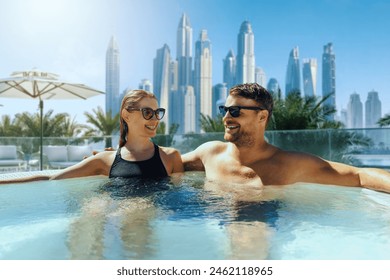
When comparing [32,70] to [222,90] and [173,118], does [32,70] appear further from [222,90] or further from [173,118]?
[222,90]

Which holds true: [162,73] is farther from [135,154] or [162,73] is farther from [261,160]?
[261,160]

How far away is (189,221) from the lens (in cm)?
245

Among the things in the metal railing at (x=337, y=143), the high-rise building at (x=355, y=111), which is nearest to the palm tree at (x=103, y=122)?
the metal railing at (x=337, y=143)

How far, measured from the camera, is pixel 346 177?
10.5ft

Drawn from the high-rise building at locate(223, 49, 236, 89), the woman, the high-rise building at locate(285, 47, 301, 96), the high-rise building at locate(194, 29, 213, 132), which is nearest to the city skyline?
the high-rise building at locate(285, 47, 301, 96)

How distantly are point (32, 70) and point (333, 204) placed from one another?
30.3 ft

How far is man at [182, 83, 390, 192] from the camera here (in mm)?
3234

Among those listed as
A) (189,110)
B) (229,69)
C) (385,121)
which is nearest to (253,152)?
(385,121)

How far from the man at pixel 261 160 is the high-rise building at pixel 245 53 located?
165m

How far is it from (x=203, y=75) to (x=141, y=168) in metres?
152

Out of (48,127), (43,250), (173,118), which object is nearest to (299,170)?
(43,250)

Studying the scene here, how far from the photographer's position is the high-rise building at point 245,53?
6826 inches

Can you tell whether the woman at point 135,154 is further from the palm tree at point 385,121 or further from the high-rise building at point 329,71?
the high-rise building at point 329,71

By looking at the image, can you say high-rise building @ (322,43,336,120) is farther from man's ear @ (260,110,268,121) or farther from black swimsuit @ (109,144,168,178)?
black swimsuit @ (109,144,168,178)
